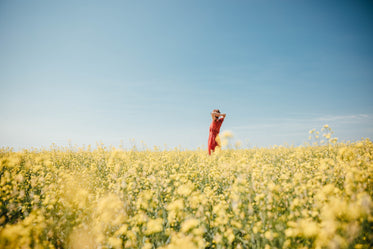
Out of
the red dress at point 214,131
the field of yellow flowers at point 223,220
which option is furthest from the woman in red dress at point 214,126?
the field of yellow flowers at point 223,220

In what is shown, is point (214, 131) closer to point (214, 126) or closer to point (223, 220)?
point (214, 126)

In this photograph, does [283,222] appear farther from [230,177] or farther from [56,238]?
[56,238]

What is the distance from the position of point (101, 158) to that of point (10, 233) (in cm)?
553

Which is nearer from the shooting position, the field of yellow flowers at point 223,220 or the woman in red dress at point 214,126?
the field of yellow flowers at point 223,220

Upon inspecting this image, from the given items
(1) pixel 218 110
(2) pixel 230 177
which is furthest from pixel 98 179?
(1) pixel 218 110

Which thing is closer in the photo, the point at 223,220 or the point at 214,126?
the point at 223,220

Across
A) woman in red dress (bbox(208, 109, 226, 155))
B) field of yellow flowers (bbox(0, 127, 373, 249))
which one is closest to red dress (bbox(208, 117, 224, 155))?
woman in red dress (bbox(208, 109, 226, 155))

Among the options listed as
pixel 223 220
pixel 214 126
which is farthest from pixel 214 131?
pixel 223 220

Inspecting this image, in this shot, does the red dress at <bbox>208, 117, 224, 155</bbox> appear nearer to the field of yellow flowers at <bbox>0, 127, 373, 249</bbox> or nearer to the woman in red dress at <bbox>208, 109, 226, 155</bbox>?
the woman in red dress at <bbox>208, 109, 226, 155</bbox>

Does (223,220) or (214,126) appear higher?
(214,126)

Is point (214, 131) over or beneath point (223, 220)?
over

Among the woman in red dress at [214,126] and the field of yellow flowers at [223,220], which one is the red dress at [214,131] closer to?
the woman in red dress at [214,126]

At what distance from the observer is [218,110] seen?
9953 millimetres

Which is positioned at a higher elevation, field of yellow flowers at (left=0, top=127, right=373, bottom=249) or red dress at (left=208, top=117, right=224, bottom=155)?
red dress at (left=208, top=117, right=224, bottom=155)
